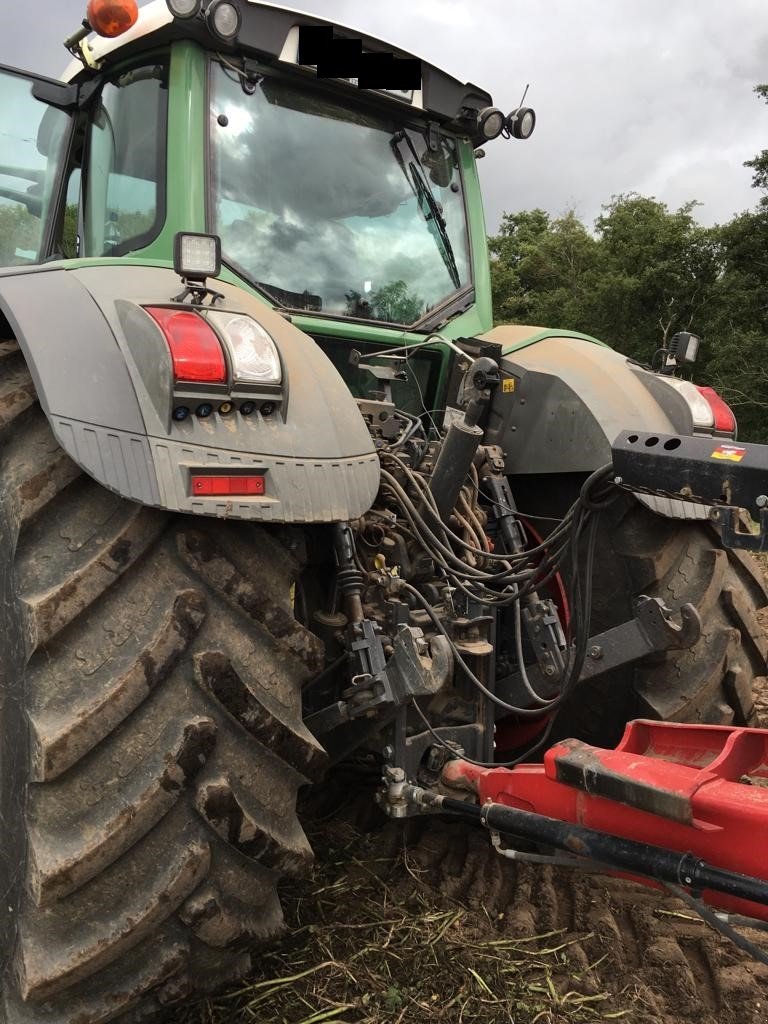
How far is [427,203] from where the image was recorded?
3.29m

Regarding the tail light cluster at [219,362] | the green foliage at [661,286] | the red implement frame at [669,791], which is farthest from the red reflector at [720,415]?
the green foliage at [661,286]

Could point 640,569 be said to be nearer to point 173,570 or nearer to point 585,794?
point 585,794

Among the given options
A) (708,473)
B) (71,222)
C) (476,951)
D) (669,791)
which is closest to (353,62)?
(71,222)

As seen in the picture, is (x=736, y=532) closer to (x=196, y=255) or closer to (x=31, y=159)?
(x=196, y=255)

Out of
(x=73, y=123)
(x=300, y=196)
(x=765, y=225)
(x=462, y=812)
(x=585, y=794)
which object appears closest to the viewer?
(x=585, y=794)

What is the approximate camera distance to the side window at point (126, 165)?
9.16 ft

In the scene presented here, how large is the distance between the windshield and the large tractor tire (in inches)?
49.6

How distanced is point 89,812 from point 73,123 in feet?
8.77

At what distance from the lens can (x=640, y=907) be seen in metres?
2.47

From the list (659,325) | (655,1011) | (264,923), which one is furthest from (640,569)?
(659,325)

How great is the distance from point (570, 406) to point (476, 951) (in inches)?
60.4

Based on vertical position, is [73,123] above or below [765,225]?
below

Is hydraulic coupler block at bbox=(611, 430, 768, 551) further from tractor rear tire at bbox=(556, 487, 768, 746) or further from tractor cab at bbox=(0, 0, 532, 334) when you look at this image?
tractor cab at bbox=(0, 0, 532, 334)

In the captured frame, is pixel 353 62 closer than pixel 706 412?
No
